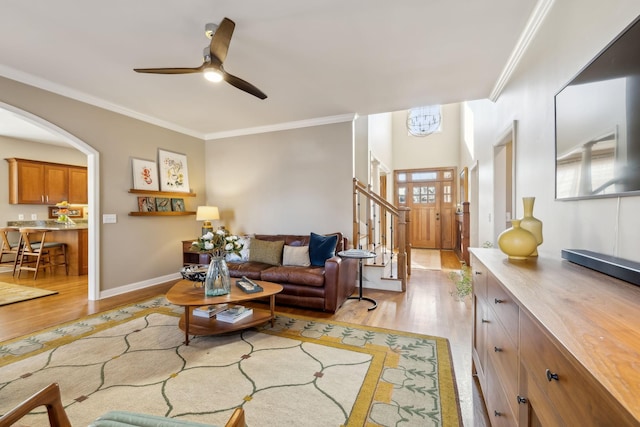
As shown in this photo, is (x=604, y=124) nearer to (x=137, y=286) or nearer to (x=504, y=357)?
(x=504, y=357)

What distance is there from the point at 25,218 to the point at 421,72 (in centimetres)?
801

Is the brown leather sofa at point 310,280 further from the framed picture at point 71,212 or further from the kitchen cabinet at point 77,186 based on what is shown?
the framed picture at point 71,212

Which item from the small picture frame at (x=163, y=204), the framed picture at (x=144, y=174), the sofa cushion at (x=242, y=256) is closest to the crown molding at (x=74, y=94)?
the framed picture at (x=144, y=174)

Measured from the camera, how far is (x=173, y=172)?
4691 millimetres

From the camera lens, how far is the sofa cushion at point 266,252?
12.6ft

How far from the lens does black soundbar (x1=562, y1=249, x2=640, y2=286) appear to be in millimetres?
1007

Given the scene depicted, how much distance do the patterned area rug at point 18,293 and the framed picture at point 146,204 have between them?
160 centimetres

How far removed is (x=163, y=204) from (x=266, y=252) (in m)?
2.03

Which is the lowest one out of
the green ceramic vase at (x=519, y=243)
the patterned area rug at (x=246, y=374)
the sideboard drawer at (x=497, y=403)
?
the patterned area rug at (x=246, y=374)

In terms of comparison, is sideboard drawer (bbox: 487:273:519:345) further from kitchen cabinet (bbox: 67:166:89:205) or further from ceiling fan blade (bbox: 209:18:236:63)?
kitchen cabinet (bbox: 67:166:89:205)

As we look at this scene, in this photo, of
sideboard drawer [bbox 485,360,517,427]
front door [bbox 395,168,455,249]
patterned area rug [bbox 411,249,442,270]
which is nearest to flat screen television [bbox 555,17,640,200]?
sideboard drawer [bbox 485,360,517,427]

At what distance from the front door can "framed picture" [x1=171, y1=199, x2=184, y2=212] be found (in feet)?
19.1

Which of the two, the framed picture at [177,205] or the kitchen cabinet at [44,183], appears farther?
the kitchen cabinet at [44,183]

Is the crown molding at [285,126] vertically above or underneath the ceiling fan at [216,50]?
above
